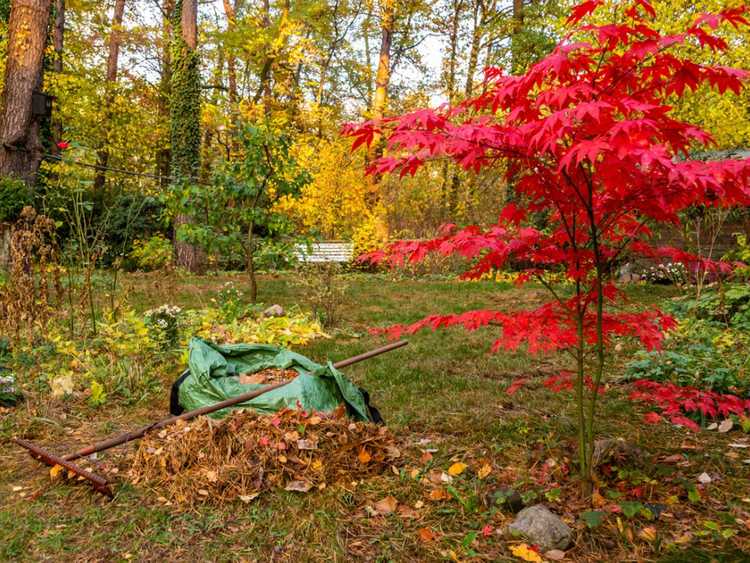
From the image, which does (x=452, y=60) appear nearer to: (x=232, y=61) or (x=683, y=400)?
(x=232, y=61)

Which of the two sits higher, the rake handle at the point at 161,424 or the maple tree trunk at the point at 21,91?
the maple tree trunk at the point at 21,91

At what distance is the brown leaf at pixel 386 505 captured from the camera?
243 centimetres

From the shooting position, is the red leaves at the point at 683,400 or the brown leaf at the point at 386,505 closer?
the brown leaf at the point at 386,505

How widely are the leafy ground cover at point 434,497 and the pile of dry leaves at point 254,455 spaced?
68 mm

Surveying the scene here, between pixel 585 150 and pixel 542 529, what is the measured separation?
59.5 inches

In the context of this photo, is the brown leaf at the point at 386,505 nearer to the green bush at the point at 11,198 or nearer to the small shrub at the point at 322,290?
the small shrub at the point at 322,290

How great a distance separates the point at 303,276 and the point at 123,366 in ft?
9.30

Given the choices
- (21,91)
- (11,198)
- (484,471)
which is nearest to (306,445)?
(484,471)

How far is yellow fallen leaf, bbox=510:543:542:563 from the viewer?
2062 millimetres

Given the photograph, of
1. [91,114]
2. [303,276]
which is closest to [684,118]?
[303,276]

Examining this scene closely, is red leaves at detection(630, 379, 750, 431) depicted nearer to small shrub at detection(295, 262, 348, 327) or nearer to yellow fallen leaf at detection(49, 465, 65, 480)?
yellow fallen leaf at detection(49, 465, 65, 480)

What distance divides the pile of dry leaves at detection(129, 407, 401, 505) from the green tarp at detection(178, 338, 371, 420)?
17 cm

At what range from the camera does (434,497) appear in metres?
2.51

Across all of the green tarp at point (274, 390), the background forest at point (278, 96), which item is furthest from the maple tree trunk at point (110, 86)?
the green tarp at point (274, 390)
